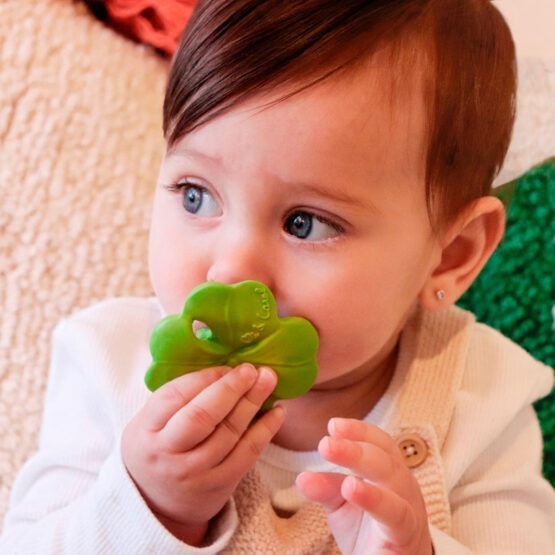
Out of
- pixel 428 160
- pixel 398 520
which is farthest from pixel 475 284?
pixel 398 520

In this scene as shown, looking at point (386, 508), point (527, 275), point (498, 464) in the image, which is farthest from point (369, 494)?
point (527, 275)

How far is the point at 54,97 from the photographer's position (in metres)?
1.10

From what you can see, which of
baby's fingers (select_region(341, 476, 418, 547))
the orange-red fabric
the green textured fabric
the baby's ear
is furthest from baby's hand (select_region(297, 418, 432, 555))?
the orange-red fabric

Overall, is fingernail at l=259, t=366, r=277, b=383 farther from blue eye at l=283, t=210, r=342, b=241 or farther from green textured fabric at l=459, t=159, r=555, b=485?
green textured fabric at l=459, t=159, r=555, b=485

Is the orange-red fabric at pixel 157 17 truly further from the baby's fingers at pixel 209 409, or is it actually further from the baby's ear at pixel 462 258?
the baby's fingers at pixel 209 409

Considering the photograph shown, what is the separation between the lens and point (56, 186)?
3.58 ft

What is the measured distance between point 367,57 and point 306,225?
0.49 feet

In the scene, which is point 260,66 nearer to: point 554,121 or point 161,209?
point 161,209

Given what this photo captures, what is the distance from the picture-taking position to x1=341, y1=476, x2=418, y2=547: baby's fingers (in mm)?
639

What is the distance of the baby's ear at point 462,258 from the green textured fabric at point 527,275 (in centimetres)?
24

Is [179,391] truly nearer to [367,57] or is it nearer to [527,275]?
[367,57]

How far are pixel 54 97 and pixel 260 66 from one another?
1.61 feet

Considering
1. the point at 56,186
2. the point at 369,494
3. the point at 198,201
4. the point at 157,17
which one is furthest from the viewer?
the point at 157,17

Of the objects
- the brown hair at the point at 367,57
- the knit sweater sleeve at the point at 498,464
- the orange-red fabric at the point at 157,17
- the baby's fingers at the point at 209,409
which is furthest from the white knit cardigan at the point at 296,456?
the orange-red fabric at the point at 157,17
